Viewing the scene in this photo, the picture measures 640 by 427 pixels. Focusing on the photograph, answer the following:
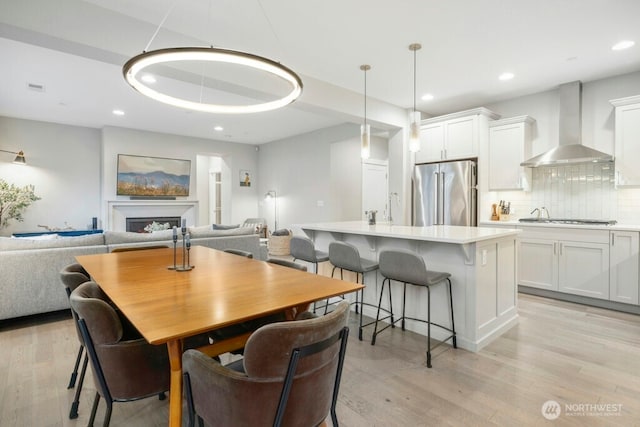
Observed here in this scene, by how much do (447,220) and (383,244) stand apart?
1.99 metres

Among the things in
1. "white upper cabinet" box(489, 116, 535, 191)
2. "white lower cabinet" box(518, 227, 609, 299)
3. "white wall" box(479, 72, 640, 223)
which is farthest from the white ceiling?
"white lower cabinet" box(518, 227, 609, 299)


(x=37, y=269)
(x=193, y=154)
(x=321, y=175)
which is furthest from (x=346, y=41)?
(x=193, y=154)

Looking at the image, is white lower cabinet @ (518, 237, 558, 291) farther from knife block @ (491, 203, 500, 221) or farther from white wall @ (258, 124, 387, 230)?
white wall @ (258, 124, 387, 230)

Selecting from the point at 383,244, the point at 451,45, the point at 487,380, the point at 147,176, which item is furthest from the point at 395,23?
the point at 147,176

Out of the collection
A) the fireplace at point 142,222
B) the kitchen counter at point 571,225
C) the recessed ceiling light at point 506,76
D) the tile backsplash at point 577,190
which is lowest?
the fireplace at point 142,222

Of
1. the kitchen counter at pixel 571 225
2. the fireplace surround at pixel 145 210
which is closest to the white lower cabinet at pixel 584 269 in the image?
the kitchen counter at pixel 571 225

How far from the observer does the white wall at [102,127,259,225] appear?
22.0 feet

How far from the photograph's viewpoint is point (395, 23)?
9.47 ft

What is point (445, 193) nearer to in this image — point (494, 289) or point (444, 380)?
point (494, 289)

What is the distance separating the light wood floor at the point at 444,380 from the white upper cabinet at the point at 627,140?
167 centimetres

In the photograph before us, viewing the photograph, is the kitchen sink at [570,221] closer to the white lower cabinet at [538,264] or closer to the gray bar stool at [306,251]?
the white lower cabinet at [538,264]

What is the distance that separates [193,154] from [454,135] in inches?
229

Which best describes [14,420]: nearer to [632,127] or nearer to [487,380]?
[487,380]

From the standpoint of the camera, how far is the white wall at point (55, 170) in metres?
6.08
